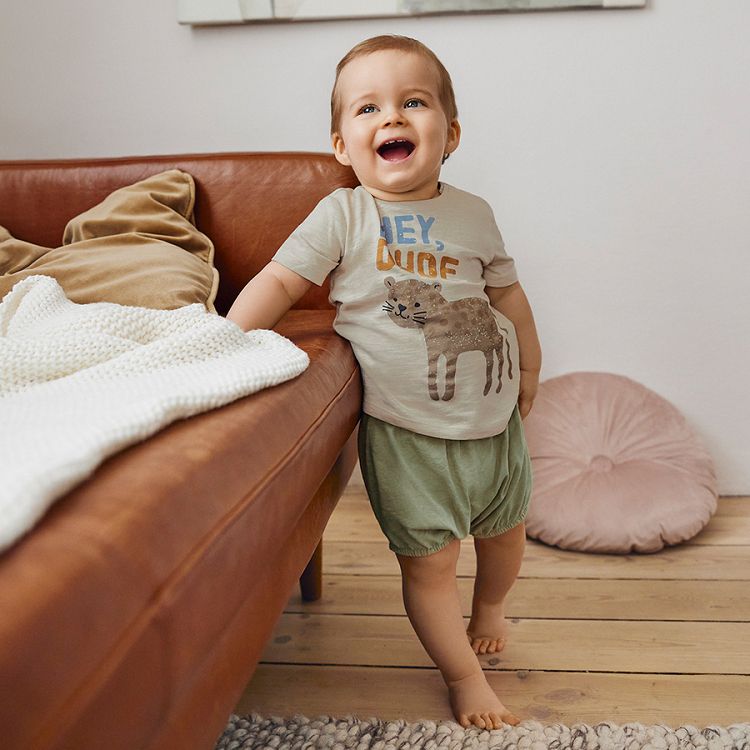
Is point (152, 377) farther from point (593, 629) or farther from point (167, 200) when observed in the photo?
point (593, 629)

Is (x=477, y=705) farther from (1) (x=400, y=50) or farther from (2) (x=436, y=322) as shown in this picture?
(1) (x=400, y=50)

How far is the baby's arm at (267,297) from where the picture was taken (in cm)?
101

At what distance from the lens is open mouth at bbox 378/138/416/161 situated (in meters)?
1.07

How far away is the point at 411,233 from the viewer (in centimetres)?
107

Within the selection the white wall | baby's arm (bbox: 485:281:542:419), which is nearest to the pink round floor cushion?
the white wall

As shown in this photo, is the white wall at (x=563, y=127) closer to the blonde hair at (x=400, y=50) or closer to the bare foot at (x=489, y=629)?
the blonde hair at (x=400, y=50)

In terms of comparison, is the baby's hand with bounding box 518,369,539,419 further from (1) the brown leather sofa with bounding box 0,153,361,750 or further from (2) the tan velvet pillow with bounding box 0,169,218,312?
(2) the tan velvet pillow with bounding box 0,169,218,312

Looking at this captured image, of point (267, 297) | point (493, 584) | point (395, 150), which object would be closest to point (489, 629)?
point (493, 584)

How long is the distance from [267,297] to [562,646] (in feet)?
2.37

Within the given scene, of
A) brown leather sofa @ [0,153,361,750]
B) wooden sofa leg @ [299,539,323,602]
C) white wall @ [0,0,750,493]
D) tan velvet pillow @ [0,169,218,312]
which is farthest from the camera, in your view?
white wall @ [0,0,750,493]

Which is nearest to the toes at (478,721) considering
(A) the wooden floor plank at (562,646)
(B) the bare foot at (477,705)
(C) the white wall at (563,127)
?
(B) the bare foot at (477,705)

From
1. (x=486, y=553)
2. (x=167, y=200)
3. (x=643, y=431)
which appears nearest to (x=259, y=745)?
(x=486, y=553)

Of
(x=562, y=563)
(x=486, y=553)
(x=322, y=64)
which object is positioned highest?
(x=322, y=64)

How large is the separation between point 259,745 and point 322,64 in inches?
52.9
